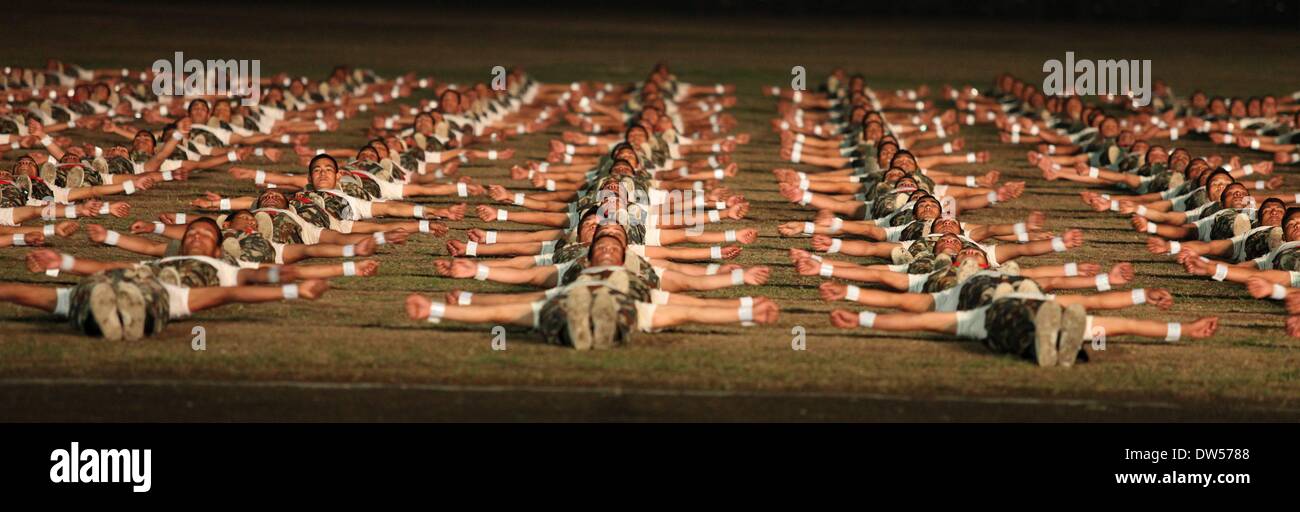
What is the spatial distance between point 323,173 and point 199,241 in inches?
126

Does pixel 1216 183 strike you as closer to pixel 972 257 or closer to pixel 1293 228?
pixel 1293 228

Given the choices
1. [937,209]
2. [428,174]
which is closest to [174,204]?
[428,174]

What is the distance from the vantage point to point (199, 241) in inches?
377

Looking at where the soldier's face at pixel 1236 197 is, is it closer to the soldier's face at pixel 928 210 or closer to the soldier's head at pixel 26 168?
the soldier's face at pixel 928 210

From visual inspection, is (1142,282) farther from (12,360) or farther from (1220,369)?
(12,360)

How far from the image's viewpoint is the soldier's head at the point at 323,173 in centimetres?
1269

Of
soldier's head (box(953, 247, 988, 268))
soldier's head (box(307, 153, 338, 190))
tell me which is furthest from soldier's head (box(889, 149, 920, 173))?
soldier's head (box(307, 153, 338, 190))

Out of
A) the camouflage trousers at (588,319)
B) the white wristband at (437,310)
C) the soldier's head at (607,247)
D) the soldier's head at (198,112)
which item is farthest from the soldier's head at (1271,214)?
the soldier's head at (198,112)

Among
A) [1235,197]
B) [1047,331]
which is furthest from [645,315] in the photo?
[1235,197]

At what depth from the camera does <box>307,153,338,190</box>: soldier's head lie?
41.6ft

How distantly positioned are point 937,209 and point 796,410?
4.42 meters

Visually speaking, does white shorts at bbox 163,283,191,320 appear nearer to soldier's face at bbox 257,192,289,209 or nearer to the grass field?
the grass field

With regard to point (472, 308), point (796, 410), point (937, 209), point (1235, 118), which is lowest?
point (796, 410)

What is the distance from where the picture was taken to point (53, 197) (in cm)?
1305
